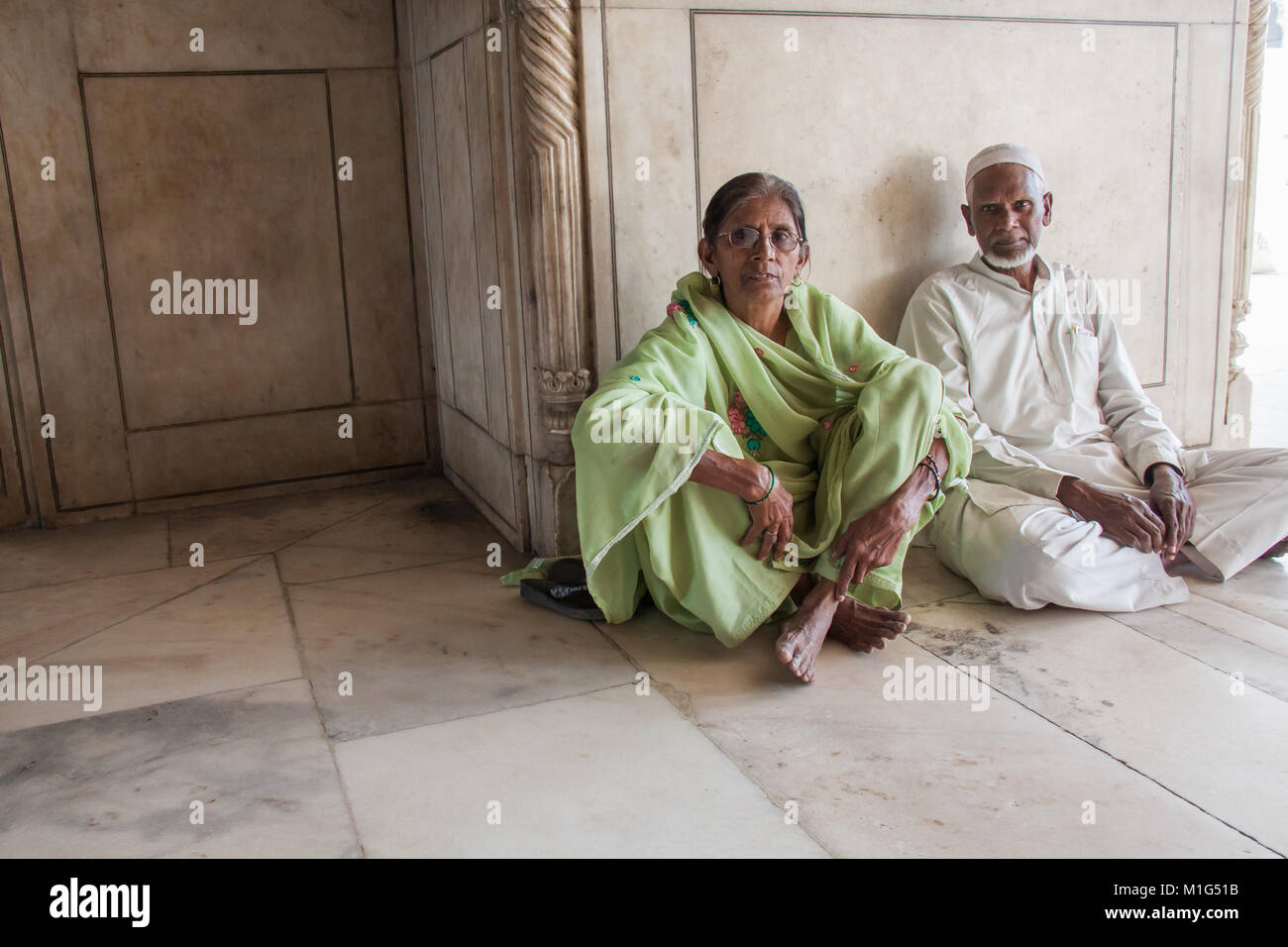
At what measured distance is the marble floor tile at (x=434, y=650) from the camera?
300cm

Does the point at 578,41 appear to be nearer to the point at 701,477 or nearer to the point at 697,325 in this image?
the point at 697,325

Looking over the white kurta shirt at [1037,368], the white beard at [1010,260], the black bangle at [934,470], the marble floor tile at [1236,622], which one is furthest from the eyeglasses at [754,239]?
the marble floor tile at [1236,622]

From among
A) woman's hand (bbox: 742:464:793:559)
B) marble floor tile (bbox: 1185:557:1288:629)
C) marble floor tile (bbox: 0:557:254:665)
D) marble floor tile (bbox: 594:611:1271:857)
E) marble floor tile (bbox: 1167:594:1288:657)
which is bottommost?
marble floor tile (bbox: 594:611:1271:857)

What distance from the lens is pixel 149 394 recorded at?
197 inches

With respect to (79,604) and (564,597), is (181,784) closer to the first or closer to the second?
(564,597)

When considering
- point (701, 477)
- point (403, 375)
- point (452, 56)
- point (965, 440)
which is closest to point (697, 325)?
point (701, 477)

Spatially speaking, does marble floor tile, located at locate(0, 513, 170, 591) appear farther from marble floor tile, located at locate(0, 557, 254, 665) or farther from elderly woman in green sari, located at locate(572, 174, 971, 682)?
elderly woman in green sari, located at locate(572, 174, 971, 682)

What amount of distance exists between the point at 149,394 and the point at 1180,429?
4.54 metres

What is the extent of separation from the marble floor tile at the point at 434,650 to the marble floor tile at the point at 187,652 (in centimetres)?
10

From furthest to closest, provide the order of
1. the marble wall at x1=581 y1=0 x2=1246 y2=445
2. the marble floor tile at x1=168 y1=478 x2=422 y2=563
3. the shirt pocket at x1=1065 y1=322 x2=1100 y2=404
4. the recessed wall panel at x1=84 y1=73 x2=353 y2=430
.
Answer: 1. the recessed wall panel at x1=84 y1=73 x2=353 y2=430
2. the marble floor tile at x1=168 y1=478 x2=422 y2=563
3. the shirt pocket at x1=1065 y1=322 x2=1100 y2=404
4. the marble wall at x1=581 y1=0 x2=1246 y2=445

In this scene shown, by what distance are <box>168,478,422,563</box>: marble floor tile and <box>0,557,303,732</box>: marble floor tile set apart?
1.69ft

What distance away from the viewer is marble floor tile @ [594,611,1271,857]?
2.27 metres

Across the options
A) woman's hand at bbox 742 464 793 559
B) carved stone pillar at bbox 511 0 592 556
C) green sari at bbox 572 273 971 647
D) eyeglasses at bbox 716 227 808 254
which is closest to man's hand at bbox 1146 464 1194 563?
green sari at bbox 572 273 971 647

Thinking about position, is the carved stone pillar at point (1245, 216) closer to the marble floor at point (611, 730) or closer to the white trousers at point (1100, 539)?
the white trousers at point (1100, 539)
